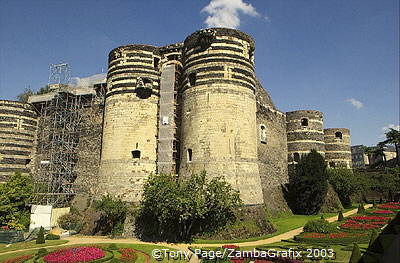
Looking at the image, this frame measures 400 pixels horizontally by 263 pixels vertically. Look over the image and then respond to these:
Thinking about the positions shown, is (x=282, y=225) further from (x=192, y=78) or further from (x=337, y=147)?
(x=337, y=147)

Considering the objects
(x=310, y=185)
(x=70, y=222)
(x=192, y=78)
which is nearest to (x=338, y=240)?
(x=310, y=185)

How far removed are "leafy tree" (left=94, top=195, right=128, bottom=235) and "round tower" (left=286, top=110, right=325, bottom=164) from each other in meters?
21.0

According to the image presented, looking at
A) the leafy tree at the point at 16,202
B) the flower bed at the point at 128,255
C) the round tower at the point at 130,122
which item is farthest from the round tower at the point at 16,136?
the flower bed at the point at 128,255

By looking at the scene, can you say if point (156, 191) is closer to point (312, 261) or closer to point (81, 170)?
point (312, 261)

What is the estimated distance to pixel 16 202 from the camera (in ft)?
79.4

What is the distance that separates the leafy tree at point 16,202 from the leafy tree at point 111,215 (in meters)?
7.00

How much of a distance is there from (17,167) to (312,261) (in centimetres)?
2976

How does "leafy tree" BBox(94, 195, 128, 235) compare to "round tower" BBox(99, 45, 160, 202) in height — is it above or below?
below

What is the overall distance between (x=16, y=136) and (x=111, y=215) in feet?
55.9

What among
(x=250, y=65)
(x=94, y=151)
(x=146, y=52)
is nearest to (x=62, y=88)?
(x=94, y=151)

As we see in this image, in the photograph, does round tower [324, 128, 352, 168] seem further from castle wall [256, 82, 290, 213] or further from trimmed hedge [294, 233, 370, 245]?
trimmed hedge [294, 233, 370, 245]

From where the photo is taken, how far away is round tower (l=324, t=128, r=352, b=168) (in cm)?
4025

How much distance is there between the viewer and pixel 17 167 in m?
30.1

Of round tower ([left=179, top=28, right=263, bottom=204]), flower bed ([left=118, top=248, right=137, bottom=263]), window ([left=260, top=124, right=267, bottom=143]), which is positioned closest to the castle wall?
window ([left=260, top=124, right=267, bottom=143])
